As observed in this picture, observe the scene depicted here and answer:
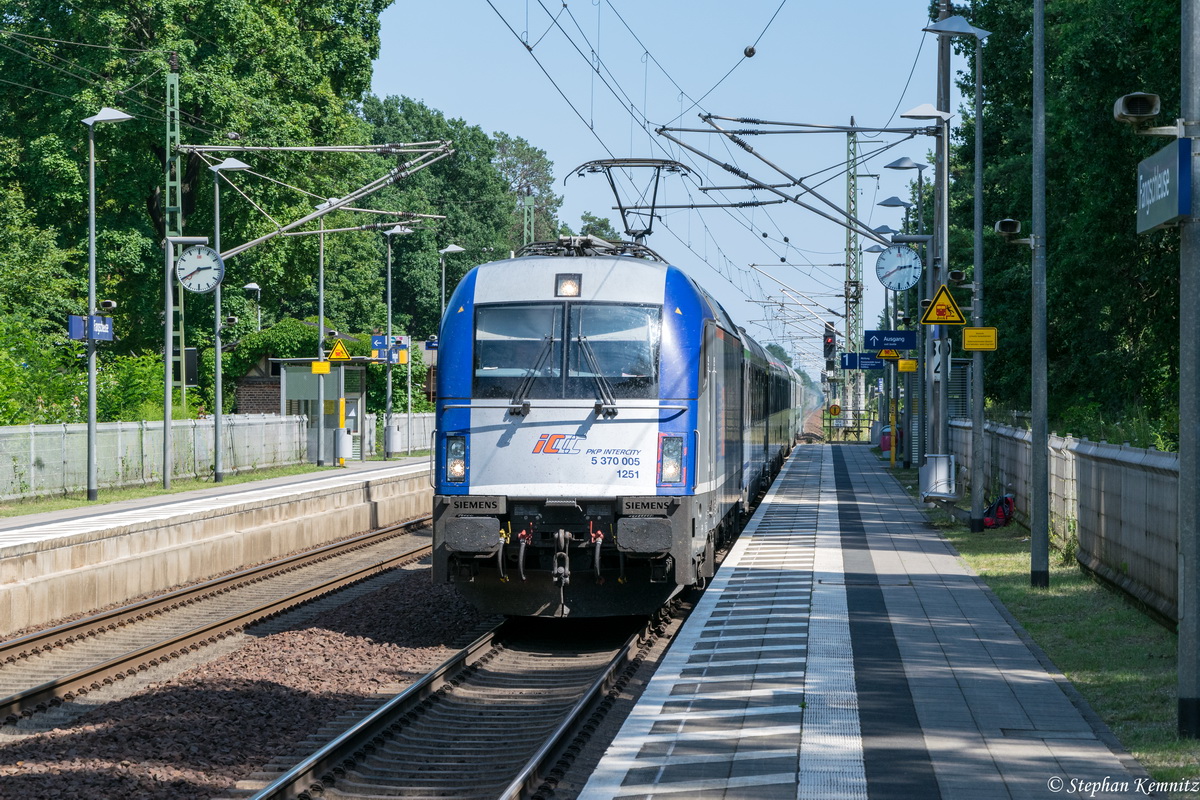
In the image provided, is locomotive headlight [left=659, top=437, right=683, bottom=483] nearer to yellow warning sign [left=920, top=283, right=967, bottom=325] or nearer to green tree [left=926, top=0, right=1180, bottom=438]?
yellow warning sign [left=920, top=283, right=967, bottom=325]

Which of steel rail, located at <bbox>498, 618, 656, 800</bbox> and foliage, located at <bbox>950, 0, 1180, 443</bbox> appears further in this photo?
foliage, located at <bbox>950, 0, 1180, 443</bbox>

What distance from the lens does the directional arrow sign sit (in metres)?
29.9

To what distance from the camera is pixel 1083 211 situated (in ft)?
98.4

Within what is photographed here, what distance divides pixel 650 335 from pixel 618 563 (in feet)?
6.98

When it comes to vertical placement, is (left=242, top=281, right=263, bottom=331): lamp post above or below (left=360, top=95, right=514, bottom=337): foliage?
below

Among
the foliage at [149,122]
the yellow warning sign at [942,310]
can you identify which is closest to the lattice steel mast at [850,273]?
the foliage at [149,122]

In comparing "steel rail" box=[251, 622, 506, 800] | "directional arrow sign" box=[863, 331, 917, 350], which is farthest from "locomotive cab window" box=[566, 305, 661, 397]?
"directional arrow sign" box=[863, 331, 917, 350]

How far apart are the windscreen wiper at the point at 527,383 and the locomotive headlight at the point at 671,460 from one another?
1.29 metres

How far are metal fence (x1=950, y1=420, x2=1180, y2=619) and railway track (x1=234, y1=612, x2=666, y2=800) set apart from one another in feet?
15.8

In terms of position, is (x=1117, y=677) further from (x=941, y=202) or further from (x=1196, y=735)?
(x=941, y=202)

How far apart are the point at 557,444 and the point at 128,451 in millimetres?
20726

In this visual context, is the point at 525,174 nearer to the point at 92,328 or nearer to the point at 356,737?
the point at 92,328

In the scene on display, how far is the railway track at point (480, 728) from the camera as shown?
26.4 ft

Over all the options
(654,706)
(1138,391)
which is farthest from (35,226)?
(654,706)
